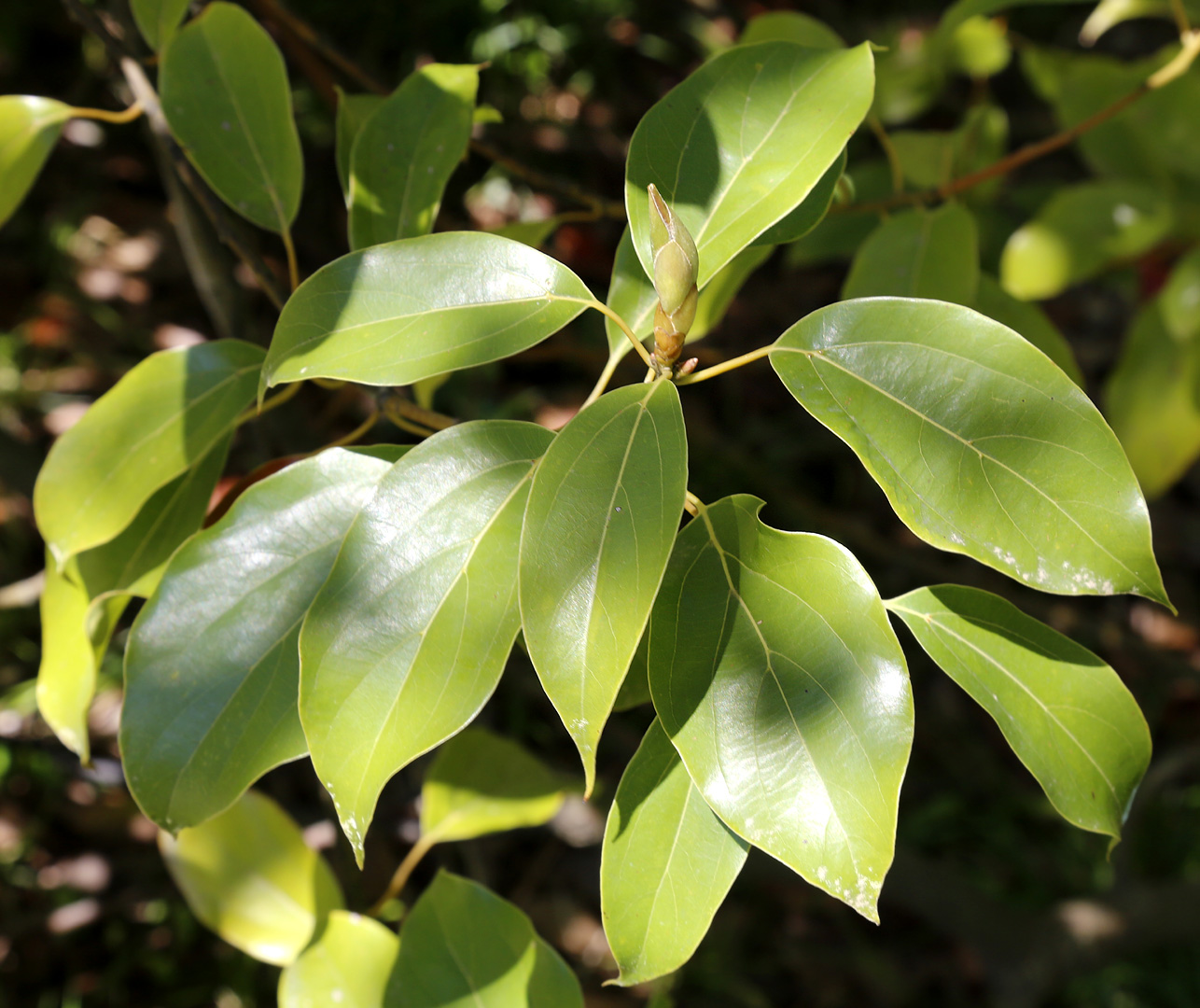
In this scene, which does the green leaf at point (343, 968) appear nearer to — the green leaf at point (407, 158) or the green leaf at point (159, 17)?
the green leaf at point (407, 158)

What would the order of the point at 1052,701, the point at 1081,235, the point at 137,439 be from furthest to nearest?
the point at 1081,235, the point at 137,439, the point at 1052,701

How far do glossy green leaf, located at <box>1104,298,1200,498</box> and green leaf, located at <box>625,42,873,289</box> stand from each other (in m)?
1.13

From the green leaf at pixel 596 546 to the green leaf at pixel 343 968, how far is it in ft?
1.57

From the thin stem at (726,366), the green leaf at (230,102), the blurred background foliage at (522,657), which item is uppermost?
the green leaf at (230,102)

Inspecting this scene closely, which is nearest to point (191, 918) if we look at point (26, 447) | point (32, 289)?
point (26, 447)

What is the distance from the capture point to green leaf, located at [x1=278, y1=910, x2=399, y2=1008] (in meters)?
0.83

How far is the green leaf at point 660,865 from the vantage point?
597 mm

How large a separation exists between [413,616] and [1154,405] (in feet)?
4.65

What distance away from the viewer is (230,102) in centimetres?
79

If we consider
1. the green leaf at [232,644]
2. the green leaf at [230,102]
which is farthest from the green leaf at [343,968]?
the green leaf at [230,102]

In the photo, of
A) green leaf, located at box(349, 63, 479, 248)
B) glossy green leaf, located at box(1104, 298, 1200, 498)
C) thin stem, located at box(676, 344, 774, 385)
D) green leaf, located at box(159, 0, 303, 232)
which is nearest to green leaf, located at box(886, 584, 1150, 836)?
thin stem, located at box(676, 344, 774, 385)

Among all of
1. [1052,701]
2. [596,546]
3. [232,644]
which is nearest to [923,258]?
[1052,701]

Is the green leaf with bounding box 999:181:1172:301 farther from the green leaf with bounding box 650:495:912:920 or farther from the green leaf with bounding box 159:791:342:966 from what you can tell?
the green leaf with bounding box 159:791:342:966

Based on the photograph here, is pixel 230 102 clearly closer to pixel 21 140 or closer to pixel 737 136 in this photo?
pixel 21 140
